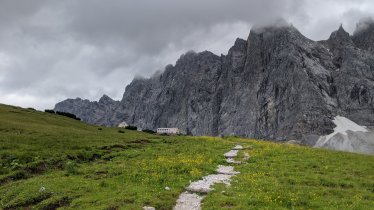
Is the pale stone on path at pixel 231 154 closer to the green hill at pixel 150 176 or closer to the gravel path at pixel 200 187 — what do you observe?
the green hill at pixel 150 176

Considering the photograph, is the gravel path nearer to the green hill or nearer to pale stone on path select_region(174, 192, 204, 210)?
pale stone on path select_region(174, 192, 204, 210)

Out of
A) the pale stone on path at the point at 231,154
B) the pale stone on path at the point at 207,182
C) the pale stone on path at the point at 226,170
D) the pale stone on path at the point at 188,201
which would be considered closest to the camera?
the pale stone on path at the point at 188,201

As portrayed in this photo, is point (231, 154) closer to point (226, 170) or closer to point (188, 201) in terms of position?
point (226, 170)

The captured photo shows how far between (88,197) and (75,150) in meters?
20.8

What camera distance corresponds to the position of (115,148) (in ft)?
176

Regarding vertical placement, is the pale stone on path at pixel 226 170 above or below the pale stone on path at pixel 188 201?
above

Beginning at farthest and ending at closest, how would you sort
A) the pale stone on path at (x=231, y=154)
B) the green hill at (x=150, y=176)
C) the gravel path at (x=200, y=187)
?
the pale stone on path at (x=231, y=154) → the green hill at (x=150, y=176) → the gravel path at (x=200, y=187)

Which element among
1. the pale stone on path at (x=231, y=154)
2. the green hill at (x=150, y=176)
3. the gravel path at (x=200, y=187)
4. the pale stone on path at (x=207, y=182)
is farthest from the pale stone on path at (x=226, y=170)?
the pale stone on path at (x=231, y=154)

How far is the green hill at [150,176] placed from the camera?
2725cm

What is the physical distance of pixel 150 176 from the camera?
112 feet

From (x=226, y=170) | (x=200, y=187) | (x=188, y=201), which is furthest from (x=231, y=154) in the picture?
(x=188, y=201)

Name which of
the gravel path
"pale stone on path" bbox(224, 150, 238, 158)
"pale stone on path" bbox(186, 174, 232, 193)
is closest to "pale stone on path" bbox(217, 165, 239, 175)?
the gravel path

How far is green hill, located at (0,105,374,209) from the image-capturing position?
27.2 meters

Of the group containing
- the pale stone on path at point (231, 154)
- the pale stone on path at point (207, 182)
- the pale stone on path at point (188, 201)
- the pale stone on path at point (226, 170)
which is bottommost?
the pale stone on path at point (188, 201)
